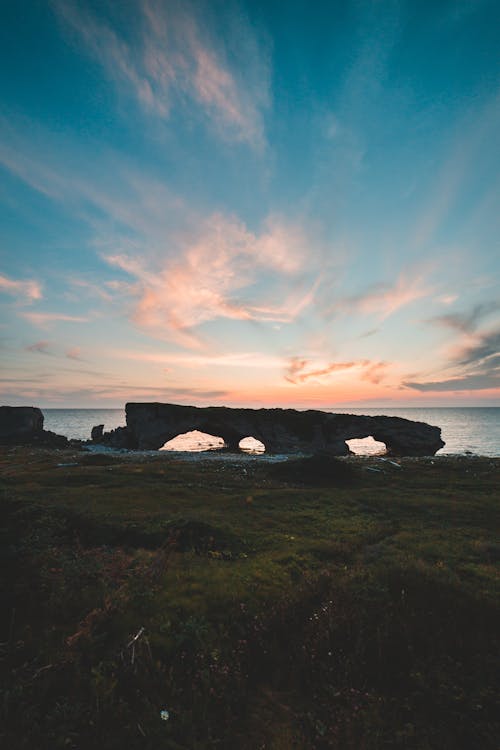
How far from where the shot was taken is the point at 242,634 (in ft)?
25.8

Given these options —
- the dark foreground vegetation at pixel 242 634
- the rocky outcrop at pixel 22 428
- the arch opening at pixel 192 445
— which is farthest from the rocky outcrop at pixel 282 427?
the dark foreground vegetation at pixel 242 634

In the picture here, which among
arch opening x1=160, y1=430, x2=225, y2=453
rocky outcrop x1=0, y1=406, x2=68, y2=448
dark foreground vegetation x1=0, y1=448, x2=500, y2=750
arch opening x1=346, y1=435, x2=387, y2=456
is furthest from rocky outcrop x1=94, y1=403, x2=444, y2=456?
dark foreground vegetation x1=0, y1=448, x2=500, y2=750

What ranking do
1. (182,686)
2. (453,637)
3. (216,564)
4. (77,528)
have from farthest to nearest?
(77,528)
(216,564)
(453,637)
(182,686)

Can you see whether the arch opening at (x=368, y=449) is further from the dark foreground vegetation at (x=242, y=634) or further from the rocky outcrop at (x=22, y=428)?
the rocky outcrop at (x=22, y=428)

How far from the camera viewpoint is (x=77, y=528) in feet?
48.6

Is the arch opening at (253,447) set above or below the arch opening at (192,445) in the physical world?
below

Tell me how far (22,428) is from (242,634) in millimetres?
92577

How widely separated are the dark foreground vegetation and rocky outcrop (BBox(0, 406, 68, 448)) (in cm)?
7419

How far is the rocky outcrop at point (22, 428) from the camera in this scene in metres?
78.5

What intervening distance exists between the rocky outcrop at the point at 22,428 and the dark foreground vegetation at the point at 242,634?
74.2 metres

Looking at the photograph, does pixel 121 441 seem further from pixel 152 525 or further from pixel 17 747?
pixel 17 747

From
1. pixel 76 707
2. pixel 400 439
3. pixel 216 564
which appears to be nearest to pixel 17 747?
pixel 76 707

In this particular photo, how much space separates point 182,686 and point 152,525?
9310 mm

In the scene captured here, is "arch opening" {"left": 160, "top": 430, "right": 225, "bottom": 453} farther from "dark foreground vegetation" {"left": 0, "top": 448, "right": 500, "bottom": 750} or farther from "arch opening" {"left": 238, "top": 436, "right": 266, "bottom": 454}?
"dark foreground vegetation" {"left": 0, "top": 448, "right": 500, "bottom": 750}
